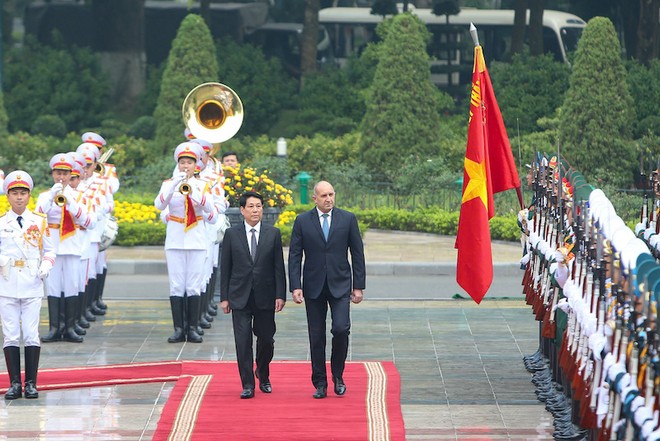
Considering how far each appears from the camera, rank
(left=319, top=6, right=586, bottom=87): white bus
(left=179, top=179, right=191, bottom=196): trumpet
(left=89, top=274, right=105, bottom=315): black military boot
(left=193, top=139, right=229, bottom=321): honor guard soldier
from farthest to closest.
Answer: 1. (left=319, top=6, right=586, bottom=87): white bus
2. (left=89, top=274, right=105, bottom=315): black military boot
3. (left=193, top=139, right=229, bottom=321): honor guard soldier
4. (left=179, top=179, right=191, bottom=196): trumpet

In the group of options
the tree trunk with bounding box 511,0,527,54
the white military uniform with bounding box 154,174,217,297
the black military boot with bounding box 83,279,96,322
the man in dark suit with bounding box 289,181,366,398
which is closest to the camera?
the man in dark suit with bounding box 289,181,366,398

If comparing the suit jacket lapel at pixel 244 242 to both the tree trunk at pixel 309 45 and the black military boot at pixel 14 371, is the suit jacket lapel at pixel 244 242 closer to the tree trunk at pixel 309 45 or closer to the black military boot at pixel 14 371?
the black military boot at pixel 14 371

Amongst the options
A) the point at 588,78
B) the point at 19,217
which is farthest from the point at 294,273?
the point at 588,78

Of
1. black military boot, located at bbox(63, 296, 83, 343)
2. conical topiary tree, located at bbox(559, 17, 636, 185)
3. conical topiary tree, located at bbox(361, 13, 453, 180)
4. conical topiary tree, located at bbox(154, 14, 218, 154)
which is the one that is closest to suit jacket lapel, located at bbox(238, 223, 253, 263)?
black military boot, located at bbox(63, 296, 83, 343)

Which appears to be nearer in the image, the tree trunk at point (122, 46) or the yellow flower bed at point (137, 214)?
the yellow flower bed at point (137, 214)

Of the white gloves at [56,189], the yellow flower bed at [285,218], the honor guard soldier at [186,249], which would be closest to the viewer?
the white gloves at [56,189]

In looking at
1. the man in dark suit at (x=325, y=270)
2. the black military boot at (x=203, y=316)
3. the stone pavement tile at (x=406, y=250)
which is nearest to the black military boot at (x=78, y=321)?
the black military boot at (x=203, y=316)

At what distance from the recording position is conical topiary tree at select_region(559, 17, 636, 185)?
28562mm

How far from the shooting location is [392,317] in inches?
682

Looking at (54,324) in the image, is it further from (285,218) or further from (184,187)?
(285,218)

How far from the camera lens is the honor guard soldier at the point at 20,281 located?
41.5 feet

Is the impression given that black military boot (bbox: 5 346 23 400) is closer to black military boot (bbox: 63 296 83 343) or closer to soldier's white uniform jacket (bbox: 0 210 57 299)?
soldier's white uniform jacket (bbox: 0 210 57 299)

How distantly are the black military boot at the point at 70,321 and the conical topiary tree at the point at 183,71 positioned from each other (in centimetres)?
1852

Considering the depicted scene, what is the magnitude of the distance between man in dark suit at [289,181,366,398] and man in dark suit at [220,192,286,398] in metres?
0.18
